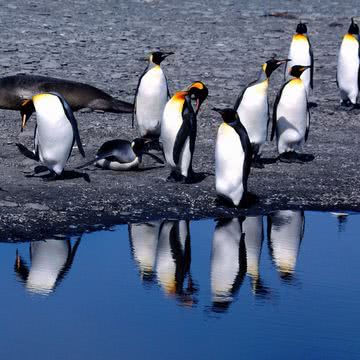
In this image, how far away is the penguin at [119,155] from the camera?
31.8 ft

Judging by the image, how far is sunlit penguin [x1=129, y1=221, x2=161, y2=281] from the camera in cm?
740

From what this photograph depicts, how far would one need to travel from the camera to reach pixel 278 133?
1038 centimetres

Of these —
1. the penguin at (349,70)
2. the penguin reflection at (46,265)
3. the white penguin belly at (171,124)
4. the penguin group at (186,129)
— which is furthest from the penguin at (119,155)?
the penguin at (349,70)

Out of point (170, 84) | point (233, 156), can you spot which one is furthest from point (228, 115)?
point (170, 84)

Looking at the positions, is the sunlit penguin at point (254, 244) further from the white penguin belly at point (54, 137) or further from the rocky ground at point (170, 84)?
the white penguin belly at point (54, 137)

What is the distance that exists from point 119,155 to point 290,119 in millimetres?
1583

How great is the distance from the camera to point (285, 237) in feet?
27.1

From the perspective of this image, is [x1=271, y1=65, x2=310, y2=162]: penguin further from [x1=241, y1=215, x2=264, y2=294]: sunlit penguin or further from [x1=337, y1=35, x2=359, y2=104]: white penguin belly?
[x1=337, y1=35, x2=359, y2=104]: white penguin belly

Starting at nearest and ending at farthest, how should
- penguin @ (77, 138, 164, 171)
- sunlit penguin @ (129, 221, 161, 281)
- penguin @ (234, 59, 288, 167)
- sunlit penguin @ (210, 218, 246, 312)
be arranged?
sunlit penguin @ (210, 218, 246, 312) < sunlit penguin @ (129, 221, 161, 281) < penguin @ (77, 138, 164, 171) < penguin @ (234, 59, 288, 167)

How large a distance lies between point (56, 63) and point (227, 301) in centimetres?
851

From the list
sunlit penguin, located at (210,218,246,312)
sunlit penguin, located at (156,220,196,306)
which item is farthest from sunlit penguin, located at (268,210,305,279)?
sunlit penguin, located at (156,220,196,306)

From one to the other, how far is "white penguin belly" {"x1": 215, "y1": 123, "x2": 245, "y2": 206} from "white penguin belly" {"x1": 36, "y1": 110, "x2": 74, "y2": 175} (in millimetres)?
1257

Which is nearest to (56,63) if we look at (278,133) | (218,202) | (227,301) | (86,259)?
(278,133)

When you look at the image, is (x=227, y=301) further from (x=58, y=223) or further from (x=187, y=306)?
(x=58, y=223)
